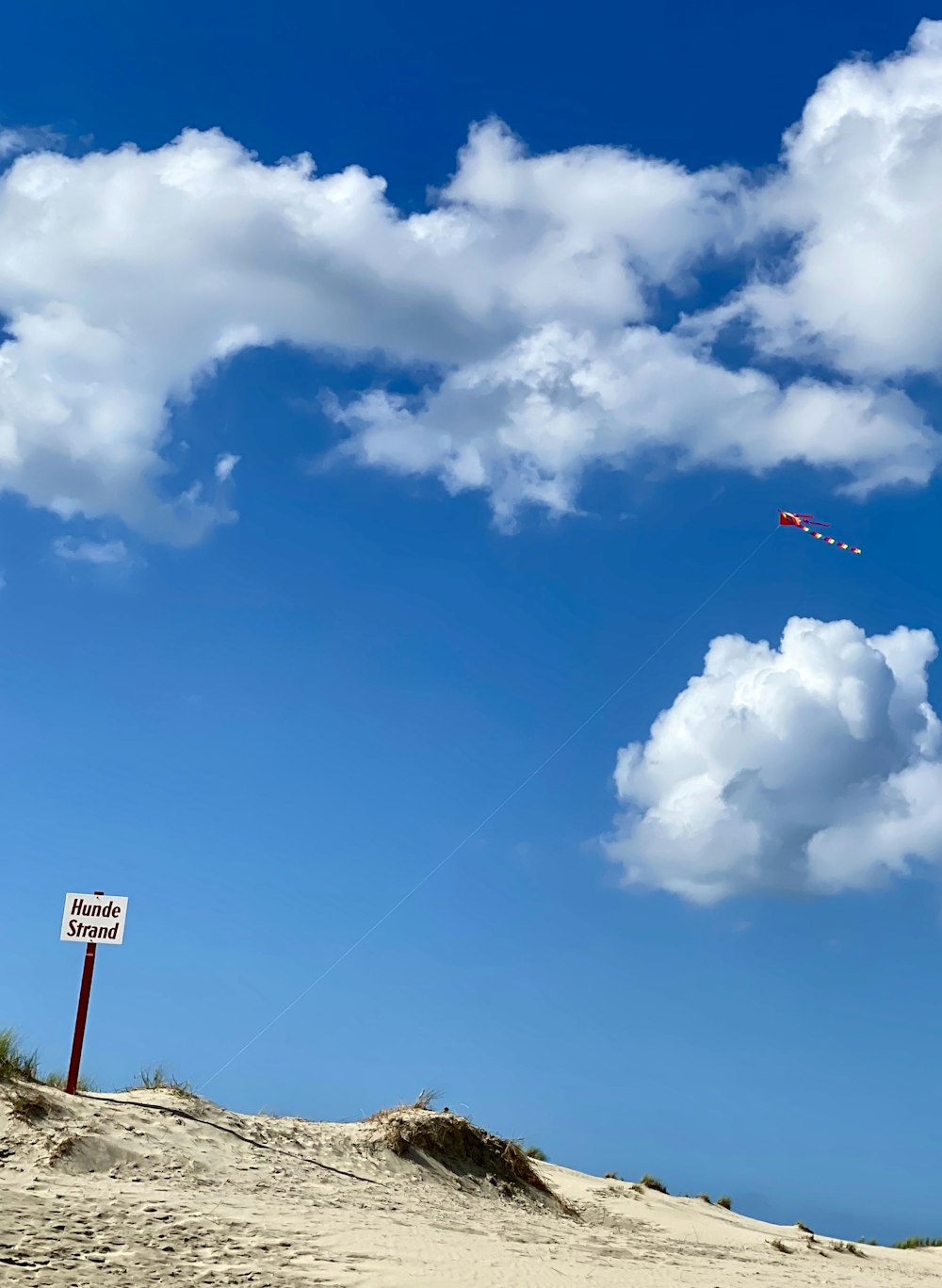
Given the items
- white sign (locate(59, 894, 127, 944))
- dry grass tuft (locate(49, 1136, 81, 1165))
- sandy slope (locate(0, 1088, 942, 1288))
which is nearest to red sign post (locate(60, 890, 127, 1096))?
white sign (locate(59, 894, 127, 944))

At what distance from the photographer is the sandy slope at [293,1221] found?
8875mm

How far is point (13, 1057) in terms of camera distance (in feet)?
43.0

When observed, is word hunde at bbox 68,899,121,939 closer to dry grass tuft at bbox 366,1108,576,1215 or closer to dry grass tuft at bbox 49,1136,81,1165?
dry grass tuft at bbox 49,1136,81,1165

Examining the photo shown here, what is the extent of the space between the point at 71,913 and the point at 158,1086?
2.31m

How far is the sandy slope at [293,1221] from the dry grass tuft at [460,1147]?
187mm

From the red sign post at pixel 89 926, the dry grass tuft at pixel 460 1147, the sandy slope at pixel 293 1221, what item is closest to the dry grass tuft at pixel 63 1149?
the sandy slope at pixel 293 1221

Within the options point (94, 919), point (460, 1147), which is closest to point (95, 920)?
point (94, 919)

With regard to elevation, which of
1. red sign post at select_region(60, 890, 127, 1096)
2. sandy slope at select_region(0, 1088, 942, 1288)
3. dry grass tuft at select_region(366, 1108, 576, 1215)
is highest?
red sign post at select_region(60, 890, 127, 1096)

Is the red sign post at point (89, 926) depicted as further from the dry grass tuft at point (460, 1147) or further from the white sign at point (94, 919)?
the dry grass tuft at point (460, 1147)

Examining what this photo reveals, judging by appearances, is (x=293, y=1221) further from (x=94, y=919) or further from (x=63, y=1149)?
(x=94, y=919)

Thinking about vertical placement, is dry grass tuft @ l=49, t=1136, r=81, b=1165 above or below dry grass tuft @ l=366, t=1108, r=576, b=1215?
below

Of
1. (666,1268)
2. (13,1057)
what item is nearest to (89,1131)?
(13,1057)

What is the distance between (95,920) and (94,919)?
0.02 meters

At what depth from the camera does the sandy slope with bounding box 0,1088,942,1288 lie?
8.88 metres
